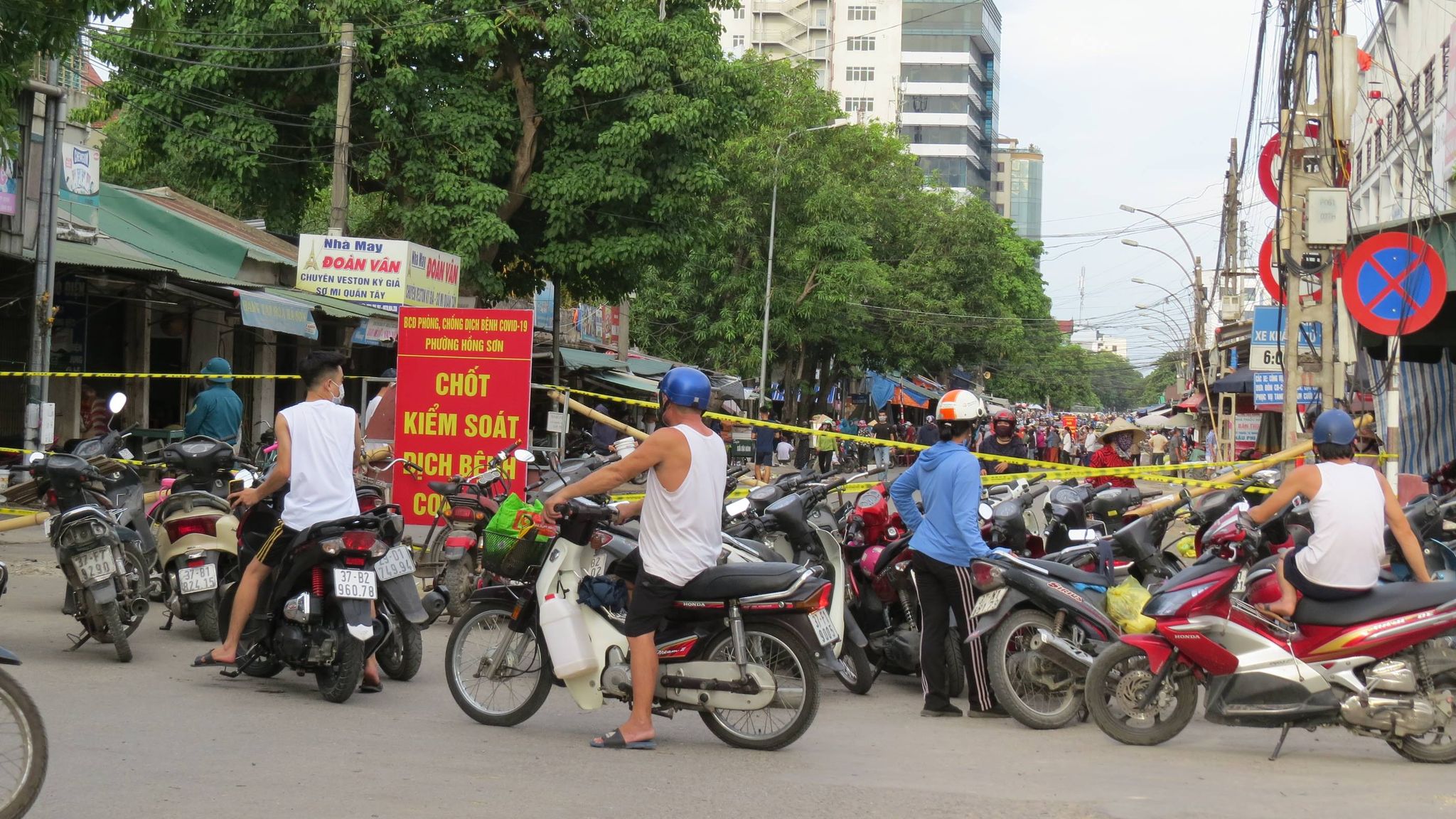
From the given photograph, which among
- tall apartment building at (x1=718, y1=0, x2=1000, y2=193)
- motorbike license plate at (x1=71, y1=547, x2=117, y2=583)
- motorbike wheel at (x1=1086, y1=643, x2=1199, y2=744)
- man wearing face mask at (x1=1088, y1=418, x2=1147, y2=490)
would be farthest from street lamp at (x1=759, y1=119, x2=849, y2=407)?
tall apartment building at (x1=718, y1=0, x2=1000, y2=193)

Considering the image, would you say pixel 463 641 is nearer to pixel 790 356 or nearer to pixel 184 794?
pixel 184 794

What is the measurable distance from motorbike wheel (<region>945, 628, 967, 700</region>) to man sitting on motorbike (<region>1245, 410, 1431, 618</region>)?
1.61 metres

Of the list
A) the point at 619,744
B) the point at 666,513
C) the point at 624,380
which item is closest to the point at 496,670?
the point at 619,744

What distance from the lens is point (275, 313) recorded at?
17438mm

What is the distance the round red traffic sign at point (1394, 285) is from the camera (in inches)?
389

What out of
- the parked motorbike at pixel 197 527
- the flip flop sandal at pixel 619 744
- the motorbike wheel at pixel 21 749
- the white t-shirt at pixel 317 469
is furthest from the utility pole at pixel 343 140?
the motorbike wheel at pixel 21 749

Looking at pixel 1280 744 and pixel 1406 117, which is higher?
pixel 1406 117

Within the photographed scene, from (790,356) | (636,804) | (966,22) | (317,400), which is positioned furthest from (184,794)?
(966,22)

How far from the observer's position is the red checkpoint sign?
11.6 metres

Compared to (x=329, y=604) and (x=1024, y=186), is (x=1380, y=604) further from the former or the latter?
(x=1024, y=186)

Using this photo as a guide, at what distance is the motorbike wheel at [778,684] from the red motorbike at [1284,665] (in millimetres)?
1494

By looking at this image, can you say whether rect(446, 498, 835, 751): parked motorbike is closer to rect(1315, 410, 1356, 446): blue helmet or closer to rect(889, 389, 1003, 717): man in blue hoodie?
rect(889, 389, 1003, 717): man in blue hoodie

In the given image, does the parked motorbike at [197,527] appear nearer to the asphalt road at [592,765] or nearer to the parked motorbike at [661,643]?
the asphalt road at [592,765]

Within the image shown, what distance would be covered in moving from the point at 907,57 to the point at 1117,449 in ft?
360
